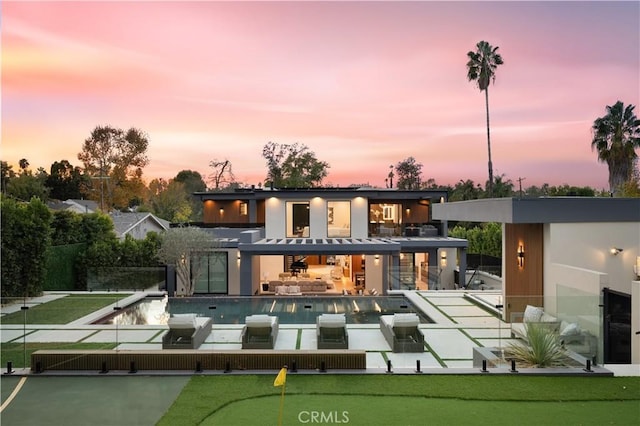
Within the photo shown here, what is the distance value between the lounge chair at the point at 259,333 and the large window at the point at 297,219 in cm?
1432

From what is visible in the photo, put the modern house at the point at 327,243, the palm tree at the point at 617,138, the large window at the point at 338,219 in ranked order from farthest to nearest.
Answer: the large window at the point at 338,219, the palm tree at the point at 617,138, the modern house at the point at 327,243

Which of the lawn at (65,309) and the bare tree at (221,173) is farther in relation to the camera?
the bare tree at (221,173)

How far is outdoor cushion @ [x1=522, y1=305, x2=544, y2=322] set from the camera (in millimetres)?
8781

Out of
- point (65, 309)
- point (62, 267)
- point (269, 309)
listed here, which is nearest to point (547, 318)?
point (269, 309)

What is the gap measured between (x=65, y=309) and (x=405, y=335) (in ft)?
32.0

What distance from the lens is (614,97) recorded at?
77.3 feet

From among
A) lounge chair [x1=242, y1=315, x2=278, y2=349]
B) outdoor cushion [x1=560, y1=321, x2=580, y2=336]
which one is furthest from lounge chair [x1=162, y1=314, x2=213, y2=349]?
outdoor cushion [x1=560, y1=321, x2=580, y2=336]

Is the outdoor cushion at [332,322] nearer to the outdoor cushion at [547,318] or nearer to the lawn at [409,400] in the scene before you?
the lawn at [409,400]

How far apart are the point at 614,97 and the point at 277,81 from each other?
56.2ft

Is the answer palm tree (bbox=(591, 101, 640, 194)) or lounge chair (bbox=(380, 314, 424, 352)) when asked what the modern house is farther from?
palm tree (bbox=(591, 101, 640, 194))

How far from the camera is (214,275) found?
68.4 ft

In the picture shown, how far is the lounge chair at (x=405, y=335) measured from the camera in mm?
10258

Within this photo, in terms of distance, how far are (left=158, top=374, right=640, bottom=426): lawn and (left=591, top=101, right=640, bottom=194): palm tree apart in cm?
1939

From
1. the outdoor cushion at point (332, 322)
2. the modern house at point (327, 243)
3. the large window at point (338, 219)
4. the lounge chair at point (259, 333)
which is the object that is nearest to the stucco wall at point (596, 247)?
the outdoor cushion at point (332, 322)
